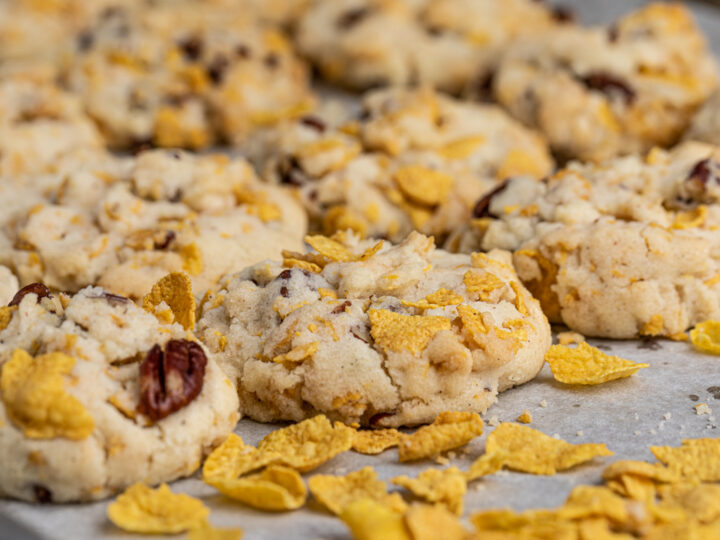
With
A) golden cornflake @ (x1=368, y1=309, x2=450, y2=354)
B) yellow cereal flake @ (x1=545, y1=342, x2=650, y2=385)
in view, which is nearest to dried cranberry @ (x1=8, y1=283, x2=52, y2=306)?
golden cornflake @ (x1=368, y1=309, x2=450, y2=354)

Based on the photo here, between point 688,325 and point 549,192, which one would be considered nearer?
point 688,325

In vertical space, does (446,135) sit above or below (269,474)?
above

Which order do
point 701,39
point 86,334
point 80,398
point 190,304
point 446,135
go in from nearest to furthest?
point 80,398 → point 86,334 → point 190,304 → point 446,135 → point 701,39

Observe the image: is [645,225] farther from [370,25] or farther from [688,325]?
[370,25]

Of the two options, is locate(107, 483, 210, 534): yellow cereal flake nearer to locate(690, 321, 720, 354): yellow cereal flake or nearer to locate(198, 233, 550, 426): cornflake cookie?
locate(198, 233, 550, 426): cornflake cookie

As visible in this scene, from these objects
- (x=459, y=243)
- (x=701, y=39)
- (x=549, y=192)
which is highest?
(x=701, y=39)

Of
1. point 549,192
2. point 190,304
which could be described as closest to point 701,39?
point 549,192

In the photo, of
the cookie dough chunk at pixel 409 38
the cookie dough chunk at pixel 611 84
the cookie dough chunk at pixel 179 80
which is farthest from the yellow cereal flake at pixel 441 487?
the cookie dough chunk at pixel 409 38

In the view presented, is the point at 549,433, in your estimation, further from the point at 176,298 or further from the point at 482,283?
the point at 176,298
